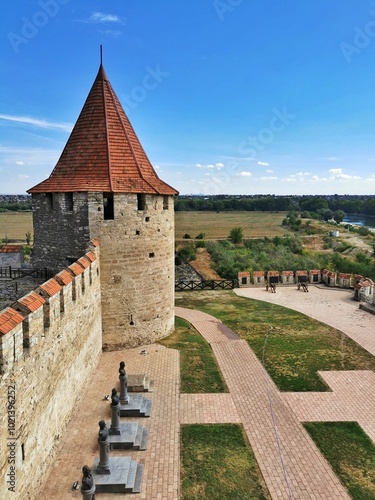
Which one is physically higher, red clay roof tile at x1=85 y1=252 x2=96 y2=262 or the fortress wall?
red clay roof tile at x1=85 y1=252 x2=96 y2=262

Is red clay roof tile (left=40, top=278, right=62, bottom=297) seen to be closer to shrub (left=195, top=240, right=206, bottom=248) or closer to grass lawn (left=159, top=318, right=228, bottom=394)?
grass lawn (left=159, top=318, right=228, bottom=394)

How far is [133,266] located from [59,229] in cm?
299

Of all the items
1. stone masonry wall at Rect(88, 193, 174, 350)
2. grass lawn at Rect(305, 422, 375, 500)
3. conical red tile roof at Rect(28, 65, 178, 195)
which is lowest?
grass lawn at Rect(305, 422, 375, 500)

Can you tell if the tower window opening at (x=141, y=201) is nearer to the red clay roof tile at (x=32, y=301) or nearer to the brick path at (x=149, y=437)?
the brick path at (x=149, y=437)

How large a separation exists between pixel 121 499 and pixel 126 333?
6.87 metres

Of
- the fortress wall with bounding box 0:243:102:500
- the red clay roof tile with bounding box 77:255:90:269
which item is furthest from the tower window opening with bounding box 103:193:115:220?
the fortress wall with bounding box 0:243:102:500

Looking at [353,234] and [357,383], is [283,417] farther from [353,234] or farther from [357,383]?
[353,234]

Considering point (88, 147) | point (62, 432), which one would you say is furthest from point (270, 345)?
point (88, 147)

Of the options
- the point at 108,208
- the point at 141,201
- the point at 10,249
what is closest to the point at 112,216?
the point at 108,208

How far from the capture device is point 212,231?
6706 centimetres

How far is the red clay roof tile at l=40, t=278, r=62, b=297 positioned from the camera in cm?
778

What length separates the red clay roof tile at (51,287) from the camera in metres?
7.78

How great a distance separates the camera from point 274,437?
9.00 m

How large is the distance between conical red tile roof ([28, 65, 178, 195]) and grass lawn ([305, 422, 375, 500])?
914 cm
